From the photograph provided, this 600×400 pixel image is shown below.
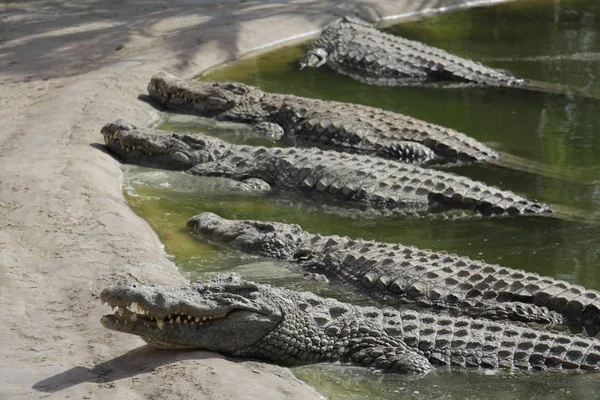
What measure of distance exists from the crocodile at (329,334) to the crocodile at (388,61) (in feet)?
26.1

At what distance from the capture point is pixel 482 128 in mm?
12172

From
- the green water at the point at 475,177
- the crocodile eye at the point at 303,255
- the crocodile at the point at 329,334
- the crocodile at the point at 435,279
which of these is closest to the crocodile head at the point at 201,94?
the green water at the point at 475,177

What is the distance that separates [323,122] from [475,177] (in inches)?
85.7

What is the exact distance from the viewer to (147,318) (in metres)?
6.05

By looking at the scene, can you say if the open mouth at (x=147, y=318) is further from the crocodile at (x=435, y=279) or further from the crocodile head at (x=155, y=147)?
the crocodile head at (x=155, y=147)

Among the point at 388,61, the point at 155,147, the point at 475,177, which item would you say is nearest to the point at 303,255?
the point at 475,177

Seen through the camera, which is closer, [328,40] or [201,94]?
[201,94]

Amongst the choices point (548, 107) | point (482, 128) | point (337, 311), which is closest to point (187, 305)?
point (337, 311)

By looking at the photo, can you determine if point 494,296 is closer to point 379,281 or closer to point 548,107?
point 379,281

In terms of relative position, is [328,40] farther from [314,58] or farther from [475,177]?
[475,177]

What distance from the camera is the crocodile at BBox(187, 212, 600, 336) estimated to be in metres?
7.16

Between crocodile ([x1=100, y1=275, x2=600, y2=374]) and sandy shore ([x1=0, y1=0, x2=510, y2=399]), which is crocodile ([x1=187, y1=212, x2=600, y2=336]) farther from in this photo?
sandy shore ([x1=0, y1=0, x2=510, y2=399])

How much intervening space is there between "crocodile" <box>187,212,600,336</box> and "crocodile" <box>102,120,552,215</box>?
1.47 meters

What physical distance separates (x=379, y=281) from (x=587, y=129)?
5111 mm
